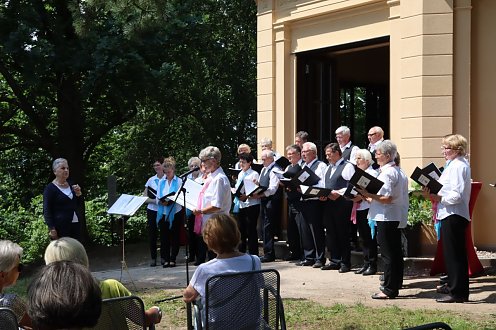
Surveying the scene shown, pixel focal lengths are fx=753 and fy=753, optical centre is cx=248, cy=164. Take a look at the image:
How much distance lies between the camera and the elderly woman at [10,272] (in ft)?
14.3

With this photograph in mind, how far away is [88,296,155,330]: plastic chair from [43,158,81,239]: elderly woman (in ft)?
17.5

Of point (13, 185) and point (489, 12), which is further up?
point (489, 12)

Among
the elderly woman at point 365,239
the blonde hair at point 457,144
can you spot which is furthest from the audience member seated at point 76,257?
the elderly woman at point 365,239

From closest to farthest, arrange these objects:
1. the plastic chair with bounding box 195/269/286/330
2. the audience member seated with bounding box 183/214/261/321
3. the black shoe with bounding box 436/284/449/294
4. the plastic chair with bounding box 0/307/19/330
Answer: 1. the plastic chair with bounding box 0/307/19/330
2. the plastic chair with bounding box 195/269/286/330
3. the audience member seated with bounding box 183/214/261/321
4. the black shoe with bounding box 436/284/449/294

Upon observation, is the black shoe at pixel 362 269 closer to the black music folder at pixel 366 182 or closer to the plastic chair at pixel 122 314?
the black music folder at pixel 366 182

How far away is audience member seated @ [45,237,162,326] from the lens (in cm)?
436

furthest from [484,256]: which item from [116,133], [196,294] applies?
[116,133]

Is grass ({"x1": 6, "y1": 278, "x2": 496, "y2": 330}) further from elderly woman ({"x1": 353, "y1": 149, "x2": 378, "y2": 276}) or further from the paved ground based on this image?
elderly woman ({"x1": 353, "y1": 149, "x2": 378, "y2": 276})

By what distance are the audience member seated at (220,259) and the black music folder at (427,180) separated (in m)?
3.45

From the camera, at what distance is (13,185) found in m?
21.1

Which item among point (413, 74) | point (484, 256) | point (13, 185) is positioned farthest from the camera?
point (13, 185)

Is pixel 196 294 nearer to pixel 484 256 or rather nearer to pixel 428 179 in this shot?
pixel 428 179

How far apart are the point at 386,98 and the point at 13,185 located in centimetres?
1056

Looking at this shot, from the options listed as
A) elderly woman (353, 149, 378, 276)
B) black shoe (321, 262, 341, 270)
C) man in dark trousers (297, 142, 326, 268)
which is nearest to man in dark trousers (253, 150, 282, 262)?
man in dark trousers (297, 142, 326, 268)
